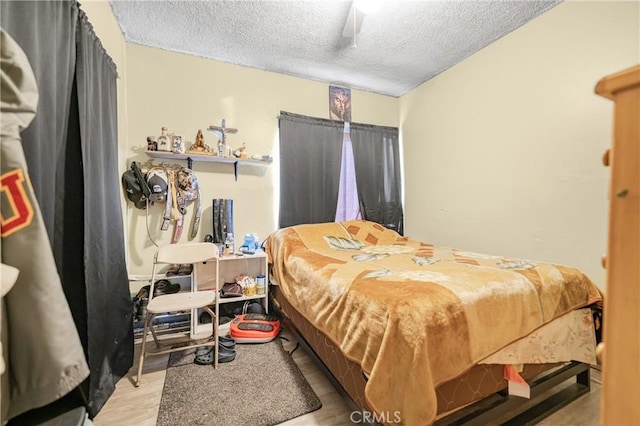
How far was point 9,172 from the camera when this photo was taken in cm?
63

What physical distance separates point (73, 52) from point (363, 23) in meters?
1.96

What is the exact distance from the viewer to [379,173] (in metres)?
3.35

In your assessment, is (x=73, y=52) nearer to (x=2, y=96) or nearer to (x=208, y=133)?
(x=2, y=96)

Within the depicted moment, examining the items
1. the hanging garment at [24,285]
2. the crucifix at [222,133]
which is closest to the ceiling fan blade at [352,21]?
the crucifix at [222,133]

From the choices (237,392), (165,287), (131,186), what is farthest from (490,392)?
(131,186)

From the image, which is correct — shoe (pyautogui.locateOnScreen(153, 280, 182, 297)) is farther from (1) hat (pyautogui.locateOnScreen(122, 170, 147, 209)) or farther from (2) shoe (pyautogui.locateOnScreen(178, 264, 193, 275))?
(1) hat (pyautogui.locateOnScreen(122, 170, 147, 209))

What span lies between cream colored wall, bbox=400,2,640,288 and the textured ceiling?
0.28 m

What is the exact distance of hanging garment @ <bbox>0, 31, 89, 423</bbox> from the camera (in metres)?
0.64

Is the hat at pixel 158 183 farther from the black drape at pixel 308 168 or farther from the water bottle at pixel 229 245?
the black drape at pixel 308 168

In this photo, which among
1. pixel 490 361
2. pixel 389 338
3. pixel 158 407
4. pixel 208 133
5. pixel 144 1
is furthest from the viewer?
pixel 208 133

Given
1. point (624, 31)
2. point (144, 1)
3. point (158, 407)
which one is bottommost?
point (158, 407)

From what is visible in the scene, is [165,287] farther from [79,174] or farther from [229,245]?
[79,174]

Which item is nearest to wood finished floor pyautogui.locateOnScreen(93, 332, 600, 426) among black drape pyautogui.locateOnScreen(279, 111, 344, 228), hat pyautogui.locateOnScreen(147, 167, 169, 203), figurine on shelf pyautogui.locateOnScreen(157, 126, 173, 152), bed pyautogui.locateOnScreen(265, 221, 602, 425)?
bed pyautogui.locateOnScreen(265, 221, 602, 425)

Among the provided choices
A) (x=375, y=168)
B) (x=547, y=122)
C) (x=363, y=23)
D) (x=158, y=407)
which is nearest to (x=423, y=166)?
(x=375, y=168)
